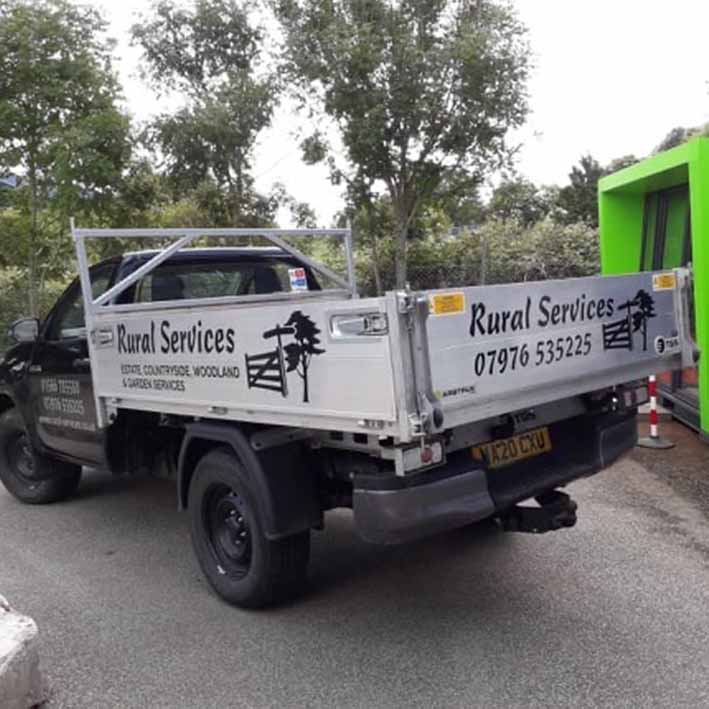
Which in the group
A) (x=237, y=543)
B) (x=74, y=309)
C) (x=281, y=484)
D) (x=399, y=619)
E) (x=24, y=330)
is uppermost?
(x=74, y=309)

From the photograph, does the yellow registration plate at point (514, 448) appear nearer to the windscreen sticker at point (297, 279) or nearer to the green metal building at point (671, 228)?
the windscreen sticker at point (297, 279)

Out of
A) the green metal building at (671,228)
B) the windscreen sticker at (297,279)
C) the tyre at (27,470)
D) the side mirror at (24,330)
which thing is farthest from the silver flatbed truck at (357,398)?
the green metal building at (671,228)

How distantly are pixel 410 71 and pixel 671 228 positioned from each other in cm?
508

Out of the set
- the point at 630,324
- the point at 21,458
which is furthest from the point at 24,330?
the point at 630,324

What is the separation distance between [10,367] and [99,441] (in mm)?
1569

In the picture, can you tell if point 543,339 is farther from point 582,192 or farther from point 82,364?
point 582,192

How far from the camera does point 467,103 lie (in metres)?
11.4

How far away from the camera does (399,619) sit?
3.67m

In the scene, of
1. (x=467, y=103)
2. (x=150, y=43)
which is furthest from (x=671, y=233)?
(x=150, y=43)

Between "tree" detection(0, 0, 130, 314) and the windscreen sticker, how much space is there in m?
5.34

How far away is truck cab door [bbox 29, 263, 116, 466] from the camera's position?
4.91m

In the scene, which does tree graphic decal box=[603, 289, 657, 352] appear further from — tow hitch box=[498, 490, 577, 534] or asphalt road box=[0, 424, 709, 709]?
asphalt road box=[0, 424, 709, 709]

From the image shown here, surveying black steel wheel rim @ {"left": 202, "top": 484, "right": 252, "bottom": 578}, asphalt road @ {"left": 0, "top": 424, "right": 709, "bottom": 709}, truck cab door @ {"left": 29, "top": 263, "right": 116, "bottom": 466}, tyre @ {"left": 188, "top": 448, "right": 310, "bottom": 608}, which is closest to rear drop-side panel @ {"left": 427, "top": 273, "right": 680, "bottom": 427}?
asphalt road @ {"left": 0, "top": 424, "right": 709, "bottom": 709}

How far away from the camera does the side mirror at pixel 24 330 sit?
529 centimetres
